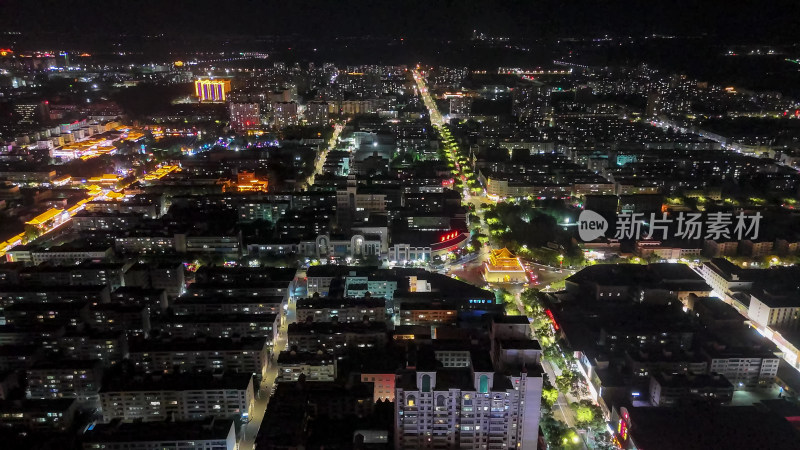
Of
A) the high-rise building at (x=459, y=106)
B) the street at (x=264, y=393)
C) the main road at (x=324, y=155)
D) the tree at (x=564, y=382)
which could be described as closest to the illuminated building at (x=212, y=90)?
the main road at (x=324, y=155)

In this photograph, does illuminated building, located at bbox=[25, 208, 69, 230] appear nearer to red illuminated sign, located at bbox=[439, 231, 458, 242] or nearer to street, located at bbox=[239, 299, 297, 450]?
street, located at bbox=[239, 299, 297, 450]

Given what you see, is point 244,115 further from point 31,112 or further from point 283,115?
point 31,112

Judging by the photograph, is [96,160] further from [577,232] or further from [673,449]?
[673,449]

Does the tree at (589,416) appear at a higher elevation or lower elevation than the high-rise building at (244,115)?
lower

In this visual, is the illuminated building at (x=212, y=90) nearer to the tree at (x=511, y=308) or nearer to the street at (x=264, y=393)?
the street at (x=264, y=393)

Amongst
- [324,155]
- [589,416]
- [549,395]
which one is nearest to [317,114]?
[324,155]
